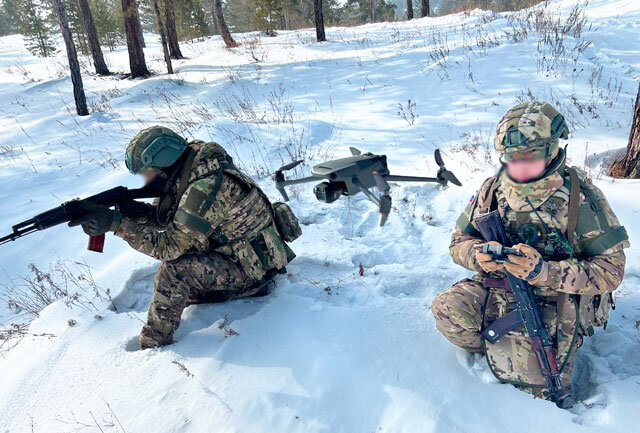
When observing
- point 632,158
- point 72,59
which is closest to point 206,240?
point 632,158

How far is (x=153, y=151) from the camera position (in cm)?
247

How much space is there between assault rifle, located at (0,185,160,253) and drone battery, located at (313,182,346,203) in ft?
4.36

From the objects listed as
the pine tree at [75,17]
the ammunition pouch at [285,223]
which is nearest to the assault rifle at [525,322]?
the ammunition pouch at [285,223]

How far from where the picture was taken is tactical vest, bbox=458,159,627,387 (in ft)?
6.66

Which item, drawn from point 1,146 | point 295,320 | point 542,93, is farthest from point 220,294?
point 1,146

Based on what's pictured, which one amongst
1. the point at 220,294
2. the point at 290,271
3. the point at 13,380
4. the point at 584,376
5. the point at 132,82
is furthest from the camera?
the point at 132,82

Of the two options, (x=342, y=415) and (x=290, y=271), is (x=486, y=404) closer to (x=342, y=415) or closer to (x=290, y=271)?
(x=342, y=415)

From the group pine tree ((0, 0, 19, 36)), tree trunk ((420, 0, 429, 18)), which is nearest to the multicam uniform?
tree trunk ((420, 0, 429, 18))

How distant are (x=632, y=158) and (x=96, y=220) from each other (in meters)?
4.61

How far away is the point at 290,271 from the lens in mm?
3264

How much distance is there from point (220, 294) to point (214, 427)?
1067mm

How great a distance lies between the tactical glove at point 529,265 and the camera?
1955 mm

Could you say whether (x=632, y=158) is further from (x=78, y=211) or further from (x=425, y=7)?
(x=425, y=7)

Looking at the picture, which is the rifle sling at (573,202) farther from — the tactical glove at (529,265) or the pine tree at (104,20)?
the pine tree at (104,20)
